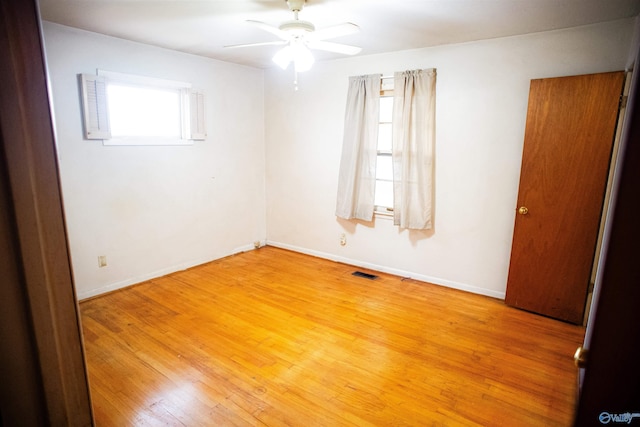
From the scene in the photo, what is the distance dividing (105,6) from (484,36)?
10.5ft

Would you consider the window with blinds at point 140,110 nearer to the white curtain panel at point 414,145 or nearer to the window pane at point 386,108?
the window pane at point 386,108

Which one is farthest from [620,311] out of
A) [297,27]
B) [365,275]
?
[365,275]

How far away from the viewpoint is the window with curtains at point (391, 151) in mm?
3611

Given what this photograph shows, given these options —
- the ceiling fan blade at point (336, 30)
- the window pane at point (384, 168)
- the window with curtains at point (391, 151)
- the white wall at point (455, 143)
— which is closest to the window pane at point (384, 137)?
the window with curtains at point (391, 151)

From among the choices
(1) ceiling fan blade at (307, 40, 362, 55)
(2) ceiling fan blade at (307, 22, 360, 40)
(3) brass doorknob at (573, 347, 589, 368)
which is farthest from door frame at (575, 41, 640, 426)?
(1) ceiling fan blade at (307, 40, 362, 55)

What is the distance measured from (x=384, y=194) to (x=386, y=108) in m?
1.03

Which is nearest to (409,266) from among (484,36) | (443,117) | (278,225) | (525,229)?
(525,229)

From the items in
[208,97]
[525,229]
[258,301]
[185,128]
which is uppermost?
[208,97]

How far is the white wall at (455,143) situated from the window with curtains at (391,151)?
132 mm

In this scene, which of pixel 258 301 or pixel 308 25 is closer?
pixel 308 25

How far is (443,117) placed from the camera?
140 inches

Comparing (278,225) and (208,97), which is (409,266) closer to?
(278,225)

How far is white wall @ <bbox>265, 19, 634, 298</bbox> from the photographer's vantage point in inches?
119

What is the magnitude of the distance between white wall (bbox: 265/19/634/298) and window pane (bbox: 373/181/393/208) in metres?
0.21
